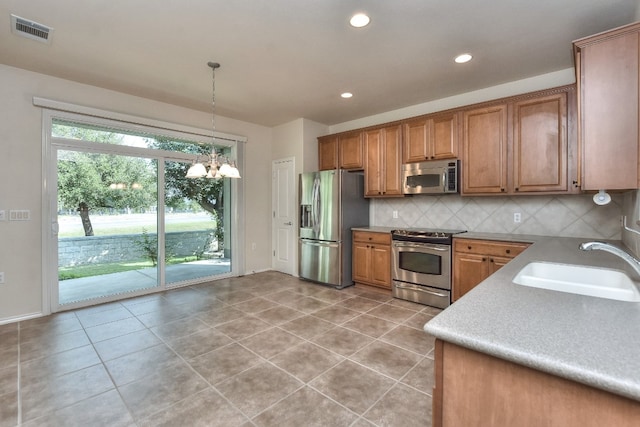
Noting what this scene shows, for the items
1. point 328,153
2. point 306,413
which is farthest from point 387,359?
point 328,153

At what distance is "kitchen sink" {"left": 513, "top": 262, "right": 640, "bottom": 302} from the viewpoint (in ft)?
4.85

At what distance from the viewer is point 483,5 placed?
2197 millimetres

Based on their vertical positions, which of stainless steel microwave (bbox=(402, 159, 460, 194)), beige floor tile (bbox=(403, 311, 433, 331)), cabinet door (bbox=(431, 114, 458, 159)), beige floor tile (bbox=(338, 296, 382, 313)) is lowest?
beige floor tile (bbox=(403, 311, 433, 331))

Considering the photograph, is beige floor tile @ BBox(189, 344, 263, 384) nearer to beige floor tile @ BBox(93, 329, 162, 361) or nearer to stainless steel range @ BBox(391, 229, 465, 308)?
beige floor tile @ BBox(93, 329, 162, 361)

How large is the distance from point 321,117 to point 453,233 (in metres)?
2.79

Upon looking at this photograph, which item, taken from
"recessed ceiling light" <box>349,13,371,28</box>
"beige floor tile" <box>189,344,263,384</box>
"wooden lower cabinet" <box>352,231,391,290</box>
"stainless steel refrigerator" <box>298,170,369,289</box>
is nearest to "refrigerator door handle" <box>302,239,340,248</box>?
"stainless steel refrigerator" <box>298,170,369,289</box>

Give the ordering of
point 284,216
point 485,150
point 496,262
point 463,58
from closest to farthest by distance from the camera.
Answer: point 463,58 < point 496,262 < point 485,150 < point 284,216

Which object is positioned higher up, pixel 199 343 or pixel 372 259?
pixel 372 259

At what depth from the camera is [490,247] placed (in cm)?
323

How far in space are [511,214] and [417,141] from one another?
1.45 meters

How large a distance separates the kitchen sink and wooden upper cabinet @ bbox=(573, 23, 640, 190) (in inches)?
18.8

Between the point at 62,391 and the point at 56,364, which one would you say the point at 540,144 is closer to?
the point at 62,391

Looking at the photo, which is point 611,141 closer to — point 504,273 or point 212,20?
point 504,273

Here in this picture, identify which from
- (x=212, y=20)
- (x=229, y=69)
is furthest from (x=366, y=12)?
(x=229, y=69)
